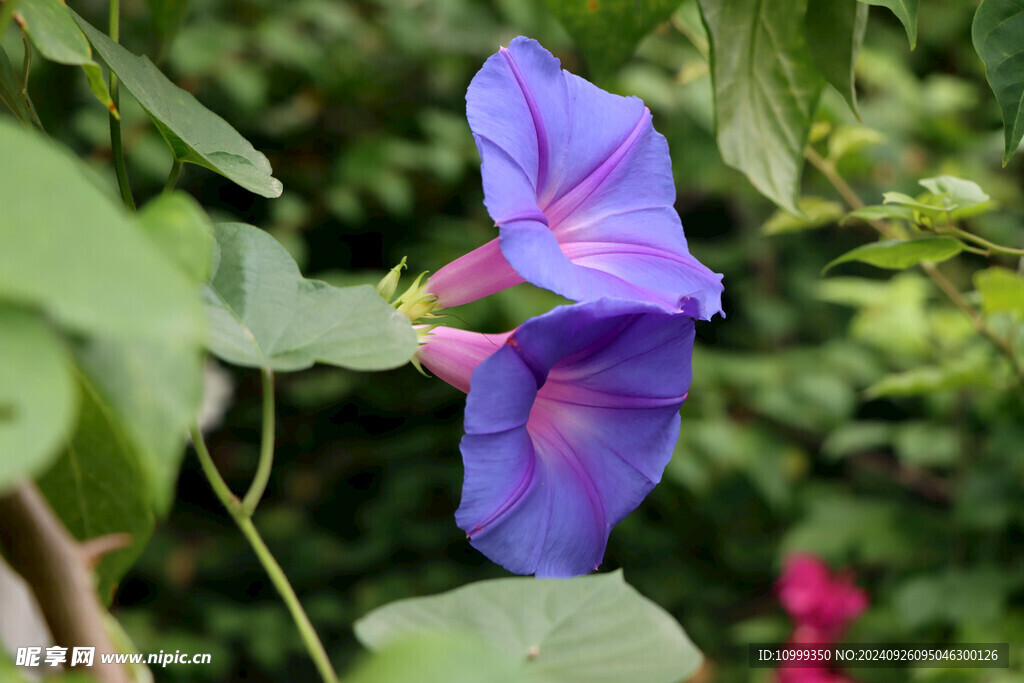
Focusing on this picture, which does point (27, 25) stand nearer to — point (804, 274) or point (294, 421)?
point (294, 421)

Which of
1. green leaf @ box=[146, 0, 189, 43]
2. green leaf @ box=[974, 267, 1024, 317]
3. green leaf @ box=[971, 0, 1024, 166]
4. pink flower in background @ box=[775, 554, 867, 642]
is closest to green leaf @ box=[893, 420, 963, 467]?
pink flower in background @ box=[775, 554, 867, 642]

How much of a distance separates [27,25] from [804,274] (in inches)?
82.3

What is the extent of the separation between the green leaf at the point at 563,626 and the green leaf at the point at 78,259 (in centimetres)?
20

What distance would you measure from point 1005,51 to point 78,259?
566 mm

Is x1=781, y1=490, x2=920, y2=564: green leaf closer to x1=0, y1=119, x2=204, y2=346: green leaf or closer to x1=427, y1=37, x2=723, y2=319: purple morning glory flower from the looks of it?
x1=427, y1=37, x2=723, y2=319: purple morning glory flower

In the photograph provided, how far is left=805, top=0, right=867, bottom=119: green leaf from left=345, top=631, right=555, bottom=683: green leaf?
0.51m

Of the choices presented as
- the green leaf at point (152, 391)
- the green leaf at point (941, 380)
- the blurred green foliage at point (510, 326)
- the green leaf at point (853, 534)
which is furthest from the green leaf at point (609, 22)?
the green leaf at point (853, 534)

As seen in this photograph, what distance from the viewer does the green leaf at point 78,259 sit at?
8.1 inches

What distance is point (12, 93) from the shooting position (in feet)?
1.44

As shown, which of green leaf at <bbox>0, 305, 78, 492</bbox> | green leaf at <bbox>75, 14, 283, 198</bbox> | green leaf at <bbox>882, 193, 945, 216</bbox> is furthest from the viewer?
green leaf at <bbox>882, 193, 945, 216</bbox>

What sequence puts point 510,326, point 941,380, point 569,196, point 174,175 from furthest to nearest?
1. point 510,326
2. point 941,380
3. point 569,196
4. point 174,175

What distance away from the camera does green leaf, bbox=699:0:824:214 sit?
0.63 m

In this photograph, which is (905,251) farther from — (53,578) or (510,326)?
(510,326)

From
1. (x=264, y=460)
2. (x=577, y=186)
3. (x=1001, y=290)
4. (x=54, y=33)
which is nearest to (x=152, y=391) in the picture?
(x=264, y=460)
